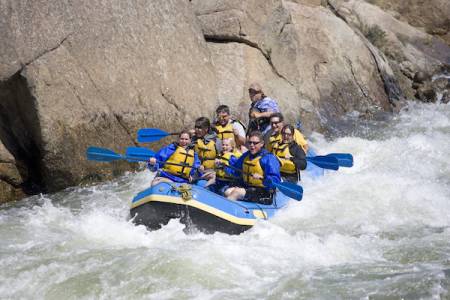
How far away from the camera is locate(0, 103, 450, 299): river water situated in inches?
202

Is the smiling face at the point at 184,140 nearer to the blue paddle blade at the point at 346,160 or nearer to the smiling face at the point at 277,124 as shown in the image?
the smiling face at the point at 277,124

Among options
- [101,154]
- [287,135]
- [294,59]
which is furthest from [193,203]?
[294,59]

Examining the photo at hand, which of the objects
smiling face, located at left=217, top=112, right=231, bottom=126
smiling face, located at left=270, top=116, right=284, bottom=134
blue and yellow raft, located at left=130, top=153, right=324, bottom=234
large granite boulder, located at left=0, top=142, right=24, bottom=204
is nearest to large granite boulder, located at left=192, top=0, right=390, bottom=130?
smiling face, located at left=217, top=112, right=231, bottom=126

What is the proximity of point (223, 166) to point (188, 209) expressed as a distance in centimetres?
92

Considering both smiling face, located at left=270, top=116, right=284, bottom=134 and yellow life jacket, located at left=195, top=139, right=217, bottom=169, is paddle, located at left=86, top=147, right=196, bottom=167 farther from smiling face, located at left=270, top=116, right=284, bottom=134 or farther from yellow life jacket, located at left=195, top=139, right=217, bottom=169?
smiling face, located at left=270, top=116, right=284, bottom=134

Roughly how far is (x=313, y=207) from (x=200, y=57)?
353 centimetres

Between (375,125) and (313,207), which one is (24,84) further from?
(375,125)

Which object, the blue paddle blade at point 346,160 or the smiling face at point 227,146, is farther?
the blue paddle blade at point 346,160

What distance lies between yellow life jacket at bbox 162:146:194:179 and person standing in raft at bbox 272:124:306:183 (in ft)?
3.68

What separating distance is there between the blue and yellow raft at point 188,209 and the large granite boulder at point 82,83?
235 centimetres

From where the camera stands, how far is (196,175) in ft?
24.3

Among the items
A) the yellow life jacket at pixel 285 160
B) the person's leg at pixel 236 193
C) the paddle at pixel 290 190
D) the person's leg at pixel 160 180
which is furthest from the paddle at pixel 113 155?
the yellow life jacket at pixel 285 160

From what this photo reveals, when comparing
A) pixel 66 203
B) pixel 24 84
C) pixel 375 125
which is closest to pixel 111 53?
pixel 24 84

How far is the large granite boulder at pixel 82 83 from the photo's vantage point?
842 cm
